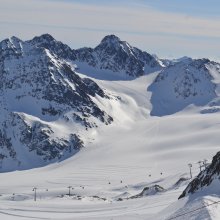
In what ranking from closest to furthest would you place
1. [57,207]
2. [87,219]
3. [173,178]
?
[87,219] → [57,207] → [173,178]

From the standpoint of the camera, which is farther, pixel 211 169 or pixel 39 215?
pixel 39 215

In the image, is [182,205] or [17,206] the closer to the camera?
[182,205]

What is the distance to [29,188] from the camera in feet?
640

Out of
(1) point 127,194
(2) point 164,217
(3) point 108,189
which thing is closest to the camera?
(2) point 164,217

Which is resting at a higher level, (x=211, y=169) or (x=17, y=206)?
(x=211, y=169)

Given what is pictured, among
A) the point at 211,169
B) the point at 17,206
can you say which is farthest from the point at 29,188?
the point at 211,169

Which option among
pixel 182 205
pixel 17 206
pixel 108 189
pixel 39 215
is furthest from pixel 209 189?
pixel 108 189

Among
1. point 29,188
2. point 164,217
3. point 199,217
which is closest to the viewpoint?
point 199,217

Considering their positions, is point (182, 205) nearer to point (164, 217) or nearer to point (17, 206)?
point (164, 217)

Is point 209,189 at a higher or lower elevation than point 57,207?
higher

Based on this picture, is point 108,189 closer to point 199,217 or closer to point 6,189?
point 6,189

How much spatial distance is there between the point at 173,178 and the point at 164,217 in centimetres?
11983

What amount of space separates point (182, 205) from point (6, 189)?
541ft

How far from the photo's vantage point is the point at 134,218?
47.6 metres
